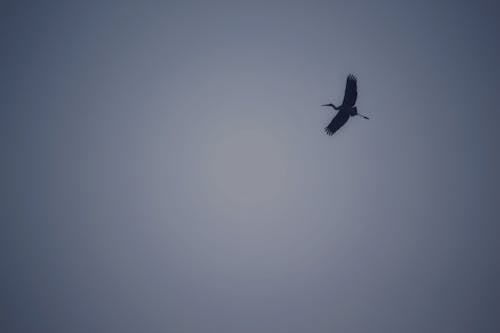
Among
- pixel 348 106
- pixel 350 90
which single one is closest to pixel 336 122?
pixel 348 106

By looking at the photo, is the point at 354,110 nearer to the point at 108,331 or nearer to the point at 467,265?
the point at 467,265

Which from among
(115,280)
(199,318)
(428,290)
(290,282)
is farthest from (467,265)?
(115,280)

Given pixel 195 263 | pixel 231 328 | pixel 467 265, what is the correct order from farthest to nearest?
pixel 195 263 → pixel 231 328 → pixel 467 265

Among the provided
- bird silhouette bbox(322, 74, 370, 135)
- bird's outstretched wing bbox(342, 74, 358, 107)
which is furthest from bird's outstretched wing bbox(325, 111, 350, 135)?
bird's outstretched wing bbox(342, 74, 358, 107)

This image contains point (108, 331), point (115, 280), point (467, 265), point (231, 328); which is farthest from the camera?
point (115, 280)

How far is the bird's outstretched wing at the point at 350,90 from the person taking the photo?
9195 mm

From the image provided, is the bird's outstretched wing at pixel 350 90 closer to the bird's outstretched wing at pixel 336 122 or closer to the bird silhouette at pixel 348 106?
the bird silhouette at pixel 348 106

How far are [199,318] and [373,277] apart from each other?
11.4 meters

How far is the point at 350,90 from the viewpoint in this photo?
30.4ft

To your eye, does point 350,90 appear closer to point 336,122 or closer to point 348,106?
point 348,106

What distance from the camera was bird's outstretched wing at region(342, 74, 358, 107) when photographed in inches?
362

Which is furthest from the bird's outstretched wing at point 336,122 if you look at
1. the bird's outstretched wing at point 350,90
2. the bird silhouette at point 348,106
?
the bird's outstretched wing at point 350,90

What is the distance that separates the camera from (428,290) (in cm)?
1956

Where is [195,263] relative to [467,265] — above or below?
above
